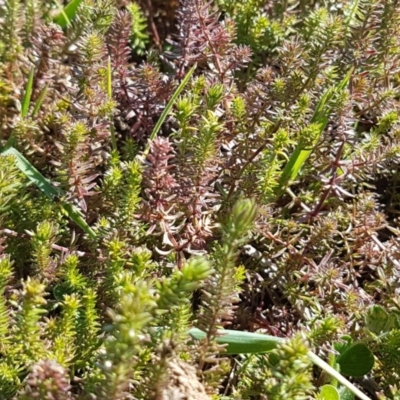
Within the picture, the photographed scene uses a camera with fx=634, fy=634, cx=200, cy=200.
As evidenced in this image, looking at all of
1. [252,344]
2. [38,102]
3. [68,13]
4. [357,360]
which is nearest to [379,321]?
[357,360]

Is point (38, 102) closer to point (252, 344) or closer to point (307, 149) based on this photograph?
point (307, 149)

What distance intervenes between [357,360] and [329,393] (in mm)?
225

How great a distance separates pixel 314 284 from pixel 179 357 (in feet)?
2.74

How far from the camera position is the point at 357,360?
2045mm

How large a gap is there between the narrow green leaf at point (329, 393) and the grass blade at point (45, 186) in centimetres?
90

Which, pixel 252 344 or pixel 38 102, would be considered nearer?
pixel 252 344

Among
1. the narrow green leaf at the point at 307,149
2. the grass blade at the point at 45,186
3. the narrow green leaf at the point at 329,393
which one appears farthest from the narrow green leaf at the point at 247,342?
the narrow green leaf at the point at 307,149

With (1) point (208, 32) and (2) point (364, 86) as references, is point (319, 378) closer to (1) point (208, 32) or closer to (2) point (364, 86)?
(2) point (364, 86)

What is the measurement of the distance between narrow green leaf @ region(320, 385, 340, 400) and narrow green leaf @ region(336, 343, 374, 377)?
19 cm

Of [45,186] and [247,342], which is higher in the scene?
[45,186]

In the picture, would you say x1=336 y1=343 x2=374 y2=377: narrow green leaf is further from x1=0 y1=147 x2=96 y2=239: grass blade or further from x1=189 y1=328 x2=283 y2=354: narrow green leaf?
x1=0 y1=147 x2=96 y2=239: grass blade

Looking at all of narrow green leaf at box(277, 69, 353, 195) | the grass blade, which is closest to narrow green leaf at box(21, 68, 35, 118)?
the grass blade

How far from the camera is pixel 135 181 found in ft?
6.73

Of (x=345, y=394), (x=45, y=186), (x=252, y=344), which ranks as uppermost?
(x=45, y=186)
